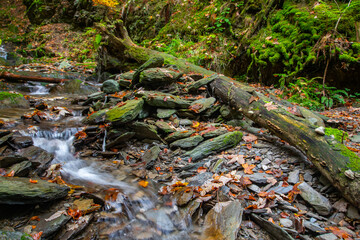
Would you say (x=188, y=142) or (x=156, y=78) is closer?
(x=188, y=142)

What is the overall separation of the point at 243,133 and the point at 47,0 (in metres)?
28.4

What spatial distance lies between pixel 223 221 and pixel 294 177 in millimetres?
1495

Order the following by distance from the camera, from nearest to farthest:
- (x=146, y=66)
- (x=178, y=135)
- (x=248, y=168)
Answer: (x=248, y=168) < (x=178, y=135) < (x=146, y=66)

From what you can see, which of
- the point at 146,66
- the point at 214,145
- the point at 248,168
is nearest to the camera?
the point at 248,168

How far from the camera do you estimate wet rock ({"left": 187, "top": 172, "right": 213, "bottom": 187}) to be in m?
3.28

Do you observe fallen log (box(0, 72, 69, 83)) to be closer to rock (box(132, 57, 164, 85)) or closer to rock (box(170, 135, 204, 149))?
rock (box(132, 57, 164, 85))

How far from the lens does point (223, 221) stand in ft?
8.05

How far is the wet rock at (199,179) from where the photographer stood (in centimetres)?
328

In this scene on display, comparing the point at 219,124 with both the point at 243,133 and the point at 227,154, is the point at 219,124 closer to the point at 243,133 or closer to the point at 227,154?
the point at 243,133

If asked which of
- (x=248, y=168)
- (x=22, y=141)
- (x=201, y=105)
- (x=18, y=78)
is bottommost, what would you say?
(x=18, y=78)

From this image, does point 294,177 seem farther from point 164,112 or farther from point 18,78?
point 18,78

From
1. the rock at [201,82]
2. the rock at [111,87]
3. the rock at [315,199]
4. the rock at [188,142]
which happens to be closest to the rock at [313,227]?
the rock at [315,199]

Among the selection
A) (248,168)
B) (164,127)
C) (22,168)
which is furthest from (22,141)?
(248,168)

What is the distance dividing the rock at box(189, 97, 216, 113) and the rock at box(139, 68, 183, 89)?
1.37m
